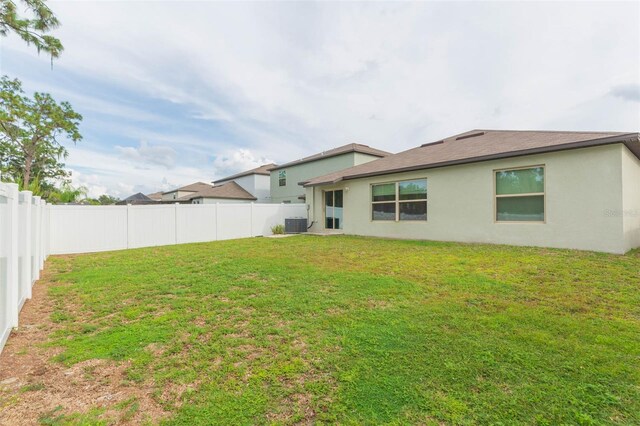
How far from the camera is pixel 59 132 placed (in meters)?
22.4

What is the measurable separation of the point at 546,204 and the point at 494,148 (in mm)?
2579

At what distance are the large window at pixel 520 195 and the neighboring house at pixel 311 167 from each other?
11611mm

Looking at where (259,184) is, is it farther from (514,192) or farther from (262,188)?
(514,192)

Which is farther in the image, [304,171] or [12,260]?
[304,171]

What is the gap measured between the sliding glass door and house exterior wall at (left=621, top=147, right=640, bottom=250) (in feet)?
33.2

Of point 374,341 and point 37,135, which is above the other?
point 37,135

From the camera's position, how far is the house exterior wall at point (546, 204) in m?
7.57

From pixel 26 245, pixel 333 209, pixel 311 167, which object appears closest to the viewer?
pixel 26 245

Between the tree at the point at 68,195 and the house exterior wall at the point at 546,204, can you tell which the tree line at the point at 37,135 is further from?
the house exterior wall at the point at 546,204

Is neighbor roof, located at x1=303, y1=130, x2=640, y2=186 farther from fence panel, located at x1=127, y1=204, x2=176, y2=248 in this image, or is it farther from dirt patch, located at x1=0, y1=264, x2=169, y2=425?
dirt patch, located at x1=0, y1=264, x2=169, y2=425

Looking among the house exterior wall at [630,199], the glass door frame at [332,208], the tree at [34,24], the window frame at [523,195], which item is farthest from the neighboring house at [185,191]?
the house exterior wall at [630,199]

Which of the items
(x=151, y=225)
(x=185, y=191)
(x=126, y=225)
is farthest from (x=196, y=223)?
(x=185, y=191)

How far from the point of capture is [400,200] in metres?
12.4

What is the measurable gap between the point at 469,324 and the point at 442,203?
813 cm
